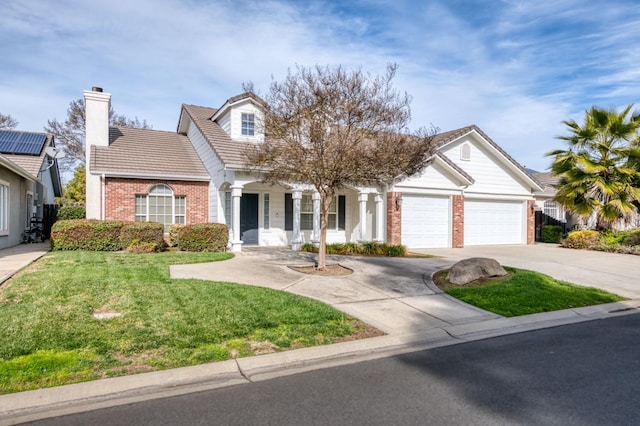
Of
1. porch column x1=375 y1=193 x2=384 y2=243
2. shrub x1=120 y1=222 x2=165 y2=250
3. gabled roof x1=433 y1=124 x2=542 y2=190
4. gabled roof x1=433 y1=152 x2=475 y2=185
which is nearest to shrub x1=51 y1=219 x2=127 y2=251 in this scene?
shrub x1=120 y1=222 x2=165 y2=250

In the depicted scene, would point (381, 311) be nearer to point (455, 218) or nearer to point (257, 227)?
point (257, 227)

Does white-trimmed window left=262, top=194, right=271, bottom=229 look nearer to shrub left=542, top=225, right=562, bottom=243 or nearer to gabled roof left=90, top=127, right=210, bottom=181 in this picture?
gabled roof left=90, top=127, right=210, bottom=181

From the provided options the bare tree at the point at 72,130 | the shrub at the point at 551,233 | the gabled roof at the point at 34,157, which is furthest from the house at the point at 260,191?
the bare tree at the point at 72,130

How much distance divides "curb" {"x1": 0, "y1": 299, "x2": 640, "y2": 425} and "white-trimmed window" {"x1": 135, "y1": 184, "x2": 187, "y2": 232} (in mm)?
12895

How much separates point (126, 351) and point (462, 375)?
12.6 feet

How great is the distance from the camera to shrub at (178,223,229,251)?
13969 mm

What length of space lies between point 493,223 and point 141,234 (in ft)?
53.0

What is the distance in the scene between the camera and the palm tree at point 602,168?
17781mm

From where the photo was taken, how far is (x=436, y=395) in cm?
405

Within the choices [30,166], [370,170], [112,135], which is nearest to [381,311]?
[370,170]

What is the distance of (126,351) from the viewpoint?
483 cm

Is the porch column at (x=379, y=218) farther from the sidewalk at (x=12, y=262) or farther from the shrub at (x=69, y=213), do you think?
the shrub at (x=69, y=213)

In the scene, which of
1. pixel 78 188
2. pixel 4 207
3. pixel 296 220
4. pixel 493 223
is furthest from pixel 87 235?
pixel 78 188

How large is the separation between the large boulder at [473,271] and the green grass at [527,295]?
246 millimetres
